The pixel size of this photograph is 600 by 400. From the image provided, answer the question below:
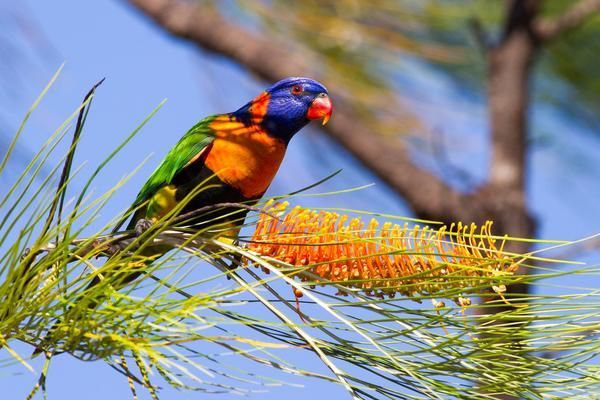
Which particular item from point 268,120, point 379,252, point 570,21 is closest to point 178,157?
point 268,120

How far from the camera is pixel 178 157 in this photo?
1.59m

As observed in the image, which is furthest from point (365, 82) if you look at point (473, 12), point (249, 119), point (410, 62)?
point (249, 119)

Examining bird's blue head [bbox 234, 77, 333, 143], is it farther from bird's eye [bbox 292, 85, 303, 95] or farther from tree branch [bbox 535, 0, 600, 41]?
tree branch [bbox 535, 0, 600, 41]

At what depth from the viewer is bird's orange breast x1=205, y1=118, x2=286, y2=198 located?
60.9 inches

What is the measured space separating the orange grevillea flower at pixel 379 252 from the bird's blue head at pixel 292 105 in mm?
676

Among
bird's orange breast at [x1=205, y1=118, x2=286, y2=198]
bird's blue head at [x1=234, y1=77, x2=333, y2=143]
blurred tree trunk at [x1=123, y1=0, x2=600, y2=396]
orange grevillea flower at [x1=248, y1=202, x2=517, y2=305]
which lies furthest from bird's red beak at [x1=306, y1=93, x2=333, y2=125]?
blurred tree trunk at [x1=123, y1=0, x2=600, y2=396]

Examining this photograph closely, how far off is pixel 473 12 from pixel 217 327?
297 cm

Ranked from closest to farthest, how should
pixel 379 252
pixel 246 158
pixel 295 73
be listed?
1. pixel 379 252
2. pixel 246 158
3. pixel 295 73

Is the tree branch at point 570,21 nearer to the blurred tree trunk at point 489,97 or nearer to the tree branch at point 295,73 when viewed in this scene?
the blurred tree trunk at point 489,97

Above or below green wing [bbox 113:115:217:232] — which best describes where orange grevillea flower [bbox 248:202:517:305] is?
below

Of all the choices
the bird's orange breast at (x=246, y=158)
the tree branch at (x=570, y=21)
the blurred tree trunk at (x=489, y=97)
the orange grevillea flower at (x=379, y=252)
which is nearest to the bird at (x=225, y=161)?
the bird's orange breast at (x=246, y=158)

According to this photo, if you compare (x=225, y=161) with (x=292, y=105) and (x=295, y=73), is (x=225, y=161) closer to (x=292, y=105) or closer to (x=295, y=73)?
(x=292, y=105)

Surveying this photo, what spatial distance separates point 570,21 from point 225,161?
6.17 feet

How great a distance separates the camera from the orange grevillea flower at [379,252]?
3.02 ft
